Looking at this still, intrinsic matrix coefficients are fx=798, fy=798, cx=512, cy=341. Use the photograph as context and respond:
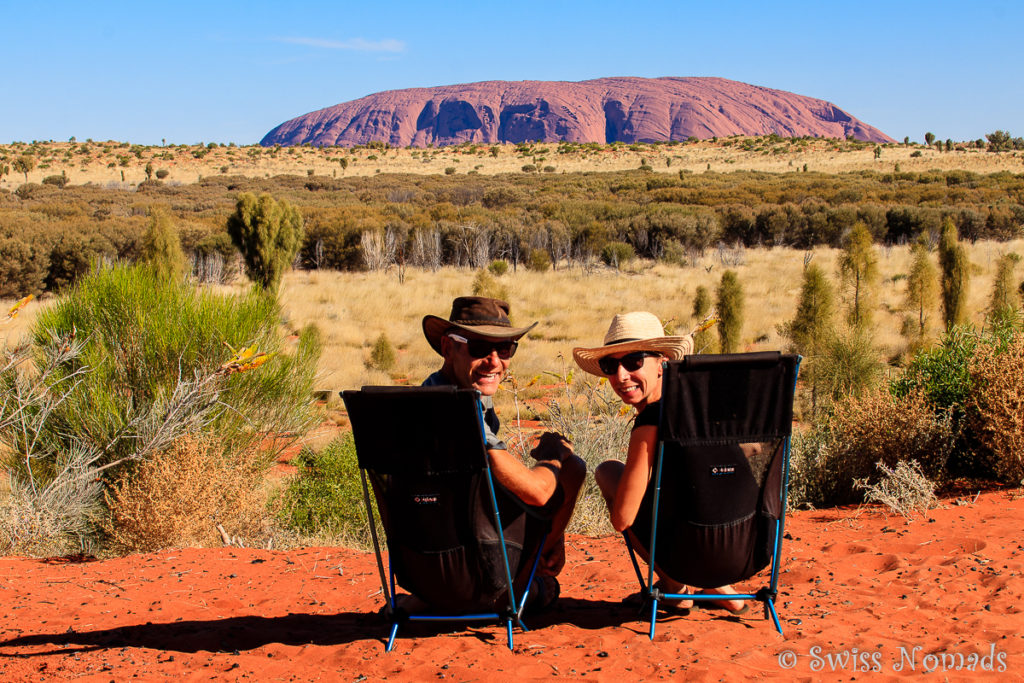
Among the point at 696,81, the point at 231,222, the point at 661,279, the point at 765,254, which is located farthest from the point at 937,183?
the point at 696,81

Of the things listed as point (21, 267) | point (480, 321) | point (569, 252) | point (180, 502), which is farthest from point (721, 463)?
point (569, 252)

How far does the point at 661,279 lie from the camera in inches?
855

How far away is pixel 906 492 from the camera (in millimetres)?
5129

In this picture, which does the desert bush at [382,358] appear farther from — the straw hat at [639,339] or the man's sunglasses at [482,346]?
the straw hat at [639,339]

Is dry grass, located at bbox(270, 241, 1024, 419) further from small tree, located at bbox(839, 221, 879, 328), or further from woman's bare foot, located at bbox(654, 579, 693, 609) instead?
woman's bare foot, located at bbox(654, 579, 693, 609)

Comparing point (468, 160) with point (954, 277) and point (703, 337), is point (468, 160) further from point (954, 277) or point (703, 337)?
point (954, 277)

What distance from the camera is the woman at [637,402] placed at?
2.97m

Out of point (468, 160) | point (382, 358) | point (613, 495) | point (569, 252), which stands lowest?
point (382, 358)

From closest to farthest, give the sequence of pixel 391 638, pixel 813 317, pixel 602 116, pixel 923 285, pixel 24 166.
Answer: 1. pixel 391 638
2. pixel 813 317
3. pixel 923 285
4. pixel 24 166
5. pixel 602 116

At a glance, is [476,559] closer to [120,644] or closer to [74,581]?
[120,644]

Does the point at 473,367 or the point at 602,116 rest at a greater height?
the point at 602,116

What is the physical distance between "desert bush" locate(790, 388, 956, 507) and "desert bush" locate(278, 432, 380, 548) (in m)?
3.44

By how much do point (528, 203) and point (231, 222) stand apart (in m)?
21.7

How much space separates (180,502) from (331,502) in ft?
4.63
